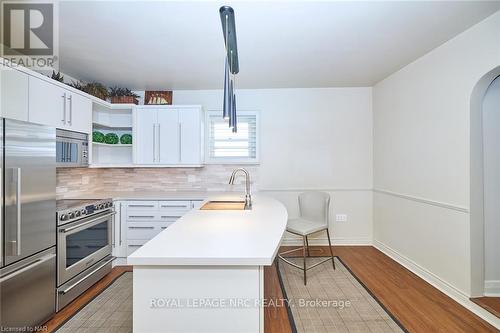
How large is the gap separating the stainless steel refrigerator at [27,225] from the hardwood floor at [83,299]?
9 cm

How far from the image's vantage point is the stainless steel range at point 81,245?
221cm

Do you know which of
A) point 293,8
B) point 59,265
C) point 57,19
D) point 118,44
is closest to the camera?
point 293,8

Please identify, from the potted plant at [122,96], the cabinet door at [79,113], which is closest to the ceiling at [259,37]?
the potted plant at [122,96]

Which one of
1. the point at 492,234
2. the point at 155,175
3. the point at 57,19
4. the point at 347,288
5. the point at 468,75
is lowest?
the point at 347,288

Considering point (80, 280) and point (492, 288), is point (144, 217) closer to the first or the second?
point (80, 280)

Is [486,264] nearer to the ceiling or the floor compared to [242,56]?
nearer to the floor

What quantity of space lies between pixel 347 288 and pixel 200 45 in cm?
283

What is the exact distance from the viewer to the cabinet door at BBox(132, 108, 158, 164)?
3621 millimetres

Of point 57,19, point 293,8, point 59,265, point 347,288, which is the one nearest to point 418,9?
point 293,8

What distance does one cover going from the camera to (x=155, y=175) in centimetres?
392

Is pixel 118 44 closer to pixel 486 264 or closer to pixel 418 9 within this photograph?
pixel 418 9

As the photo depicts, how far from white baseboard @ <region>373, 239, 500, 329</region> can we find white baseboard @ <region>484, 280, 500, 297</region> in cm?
19

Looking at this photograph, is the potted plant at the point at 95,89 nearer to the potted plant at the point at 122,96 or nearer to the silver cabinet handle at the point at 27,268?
the potted plant at the point at 122,96

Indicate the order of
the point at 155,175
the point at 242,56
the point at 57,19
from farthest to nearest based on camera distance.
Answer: the point at 155,175, the point at 242,56, the point at 57,19
